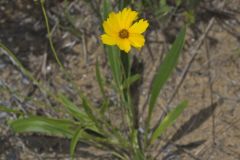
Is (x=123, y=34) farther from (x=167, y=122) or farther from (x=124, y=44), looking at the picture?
(x=167, y=122)

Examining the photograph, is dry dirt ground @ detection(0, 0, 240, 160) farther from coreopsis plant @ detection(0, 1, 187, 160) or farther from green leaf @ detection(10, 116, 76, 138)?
green leaf @ detection(10, 116, 76, 138)

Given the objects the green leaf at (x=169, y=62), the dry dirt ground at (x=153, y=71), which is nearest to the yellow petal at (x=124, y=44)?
the green leaf at (x=169, y=62)

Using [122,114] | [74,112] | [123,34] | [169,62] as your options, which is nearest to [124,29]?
[123,34]

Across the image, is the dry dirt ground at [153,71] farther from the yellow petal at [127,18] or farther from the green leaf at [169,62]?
the yellow petal at [127,18]

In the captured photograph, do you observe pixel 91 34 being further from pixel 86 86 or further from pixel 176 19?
pixel 176 19

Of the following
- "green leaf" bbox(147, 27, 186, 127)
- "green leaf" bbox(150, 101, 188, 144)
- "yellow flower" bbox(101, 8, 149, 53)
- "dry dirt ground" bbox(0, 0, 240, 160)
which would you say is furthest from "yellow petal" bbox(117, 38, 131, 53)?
"dry dirt ground" bbox(0, 0, 240, 160)

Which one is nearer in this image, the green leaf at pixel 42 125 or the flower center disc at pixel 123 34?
the flower center disc at pixel 123 34
